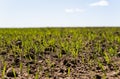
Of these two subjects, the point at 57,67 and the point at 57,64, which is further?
the point at 57,64

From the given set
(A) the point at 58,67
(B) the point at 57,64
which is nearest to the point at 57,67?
(A) the point at 58,67

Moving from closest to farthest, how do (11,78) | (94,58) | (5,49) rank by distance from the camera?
1. (11,78)
2. (94,58)
3. (5,49)

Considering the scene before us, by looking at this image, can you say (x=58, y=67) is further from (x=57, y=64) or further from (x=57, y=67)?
(x=57, y=64)

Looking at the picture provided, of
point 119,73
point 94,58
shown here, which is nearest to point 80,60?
point 94,58

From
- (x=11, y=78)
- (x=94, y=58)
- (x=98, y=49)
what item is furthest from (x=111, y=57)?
(x=11, y=78)

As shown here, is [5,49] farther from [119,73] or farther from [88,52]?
[119,73]

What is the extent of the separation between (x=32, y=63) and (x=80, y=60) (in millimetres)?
1013

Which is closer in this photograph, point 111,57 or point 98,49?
point 111,57

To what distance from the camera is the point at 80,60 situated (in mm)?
6738

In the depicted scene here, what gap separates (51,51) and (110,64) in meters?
2.01

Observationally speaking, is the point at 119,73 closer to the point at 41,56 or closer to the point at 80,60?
the point at 80,60

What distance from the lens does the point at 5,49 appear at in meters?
8.41

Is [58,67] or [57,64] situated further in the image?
[57,64]

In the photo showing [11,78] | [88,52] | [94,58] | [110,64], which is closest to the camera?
[11,78]
